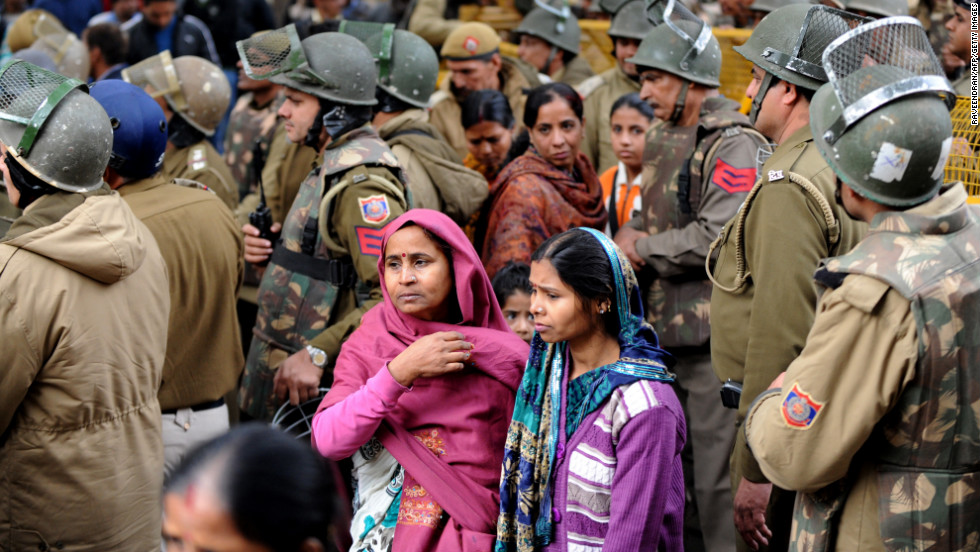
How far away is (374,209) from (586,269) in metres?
1.31

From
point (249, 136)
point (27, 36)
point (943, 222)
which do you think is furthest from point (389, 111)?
point (27, 36)

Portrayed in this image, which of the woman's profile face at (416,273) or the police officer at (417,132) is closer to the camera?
the woman's profile face at (416,273)

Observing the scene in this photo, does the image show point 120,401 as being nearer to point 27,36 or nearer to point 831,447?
point 831,447

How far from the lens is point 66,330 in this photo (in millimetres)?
2896

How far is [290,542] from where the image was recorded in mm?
1683

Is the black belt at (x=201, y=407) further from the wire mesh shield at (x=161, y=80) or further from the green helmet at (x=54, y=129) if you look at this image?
the wire mesh shield at (x=161, y=80)

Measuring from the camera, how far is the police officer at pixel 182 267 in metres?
3.84

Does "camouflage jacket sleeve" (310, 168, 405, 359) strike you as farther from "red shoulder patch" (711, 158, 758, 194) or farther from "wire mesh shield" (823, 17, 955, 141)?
"wire mesh shield" (823, 17, 955, 141)

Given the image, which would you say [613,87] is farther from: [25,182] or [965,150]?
[25,182]

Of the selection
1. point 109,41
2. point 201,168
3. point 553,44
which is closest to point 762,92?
point 201,168

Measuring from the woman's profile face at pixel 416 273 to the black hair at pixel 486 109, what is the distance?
2398 millimetres

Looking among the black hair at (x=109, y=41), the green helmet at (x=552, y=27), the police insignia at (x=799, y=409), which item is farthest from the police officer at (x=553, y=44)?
the police insignia at (x=799, y=409)

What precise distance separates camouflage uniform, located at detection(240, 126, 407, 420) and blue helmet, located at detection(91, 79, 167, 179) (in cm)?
64

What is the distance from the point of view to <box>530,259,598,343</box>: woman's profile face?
9.09ft
